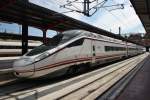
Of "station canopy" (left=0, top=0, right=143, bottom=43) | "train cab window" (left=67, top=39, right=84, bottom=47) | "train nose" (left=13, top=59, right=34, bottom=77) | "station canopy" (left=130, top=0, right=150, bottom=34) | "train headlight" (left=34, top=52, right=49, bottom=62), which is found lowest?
"train nose" (left=13, top=59, right=34, bottom=77)

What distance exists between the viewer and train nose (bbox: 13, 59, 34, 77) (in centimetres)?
1223

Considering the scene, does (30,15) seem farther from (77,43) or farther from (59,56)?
(59,56)

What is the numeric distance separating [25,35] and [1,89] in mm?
6114

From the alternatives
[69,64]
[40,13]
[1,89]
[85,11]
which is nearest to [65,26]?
[85,11]

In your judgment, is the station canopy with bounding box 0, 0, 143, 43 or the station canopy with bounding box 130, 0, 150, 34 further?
the station canopy with bounding box 130, 0, 150, 34

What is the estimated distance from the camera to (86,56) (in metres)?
17.3

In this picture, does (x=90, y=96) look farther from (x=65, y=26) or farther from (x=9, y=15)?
(x=65, y=26)

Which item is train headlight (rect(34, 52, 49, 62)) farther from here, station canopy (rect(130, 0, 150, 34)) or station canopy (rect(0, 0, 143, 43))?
station canopy (rect(130, 0, 150, 34))

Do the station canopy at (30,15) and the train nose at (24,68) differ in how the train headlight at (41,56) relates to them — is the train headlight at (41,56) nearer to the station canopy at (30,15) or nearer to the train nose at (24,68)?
the train nose at (24,68)

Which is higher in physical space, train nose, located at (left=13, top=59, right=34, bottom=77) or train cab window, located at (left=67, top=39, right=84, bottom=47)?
train cab window, located at (left=67, top=39, right=84, bottom=47)

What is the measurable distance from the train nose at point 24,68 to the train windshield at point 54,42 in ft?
3.34

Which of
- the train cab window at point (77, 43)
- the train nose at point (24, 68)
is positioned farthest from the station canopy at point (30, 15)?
the train nose at point (24, 68)

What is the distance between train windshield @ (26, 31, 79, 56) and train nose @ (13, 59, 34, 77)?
3.34ft

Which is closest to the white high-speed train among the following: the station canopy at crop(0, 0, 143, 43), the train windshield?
the train windshield
